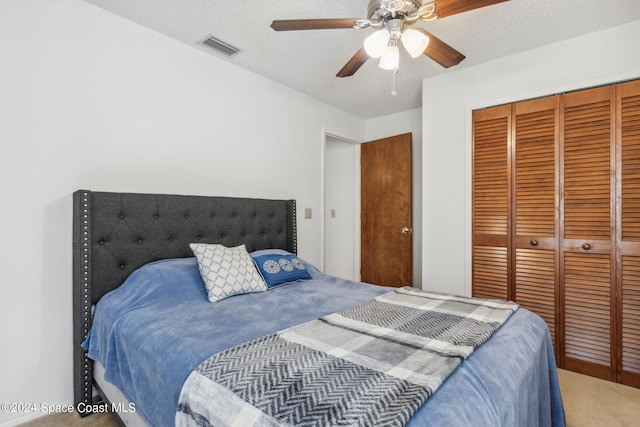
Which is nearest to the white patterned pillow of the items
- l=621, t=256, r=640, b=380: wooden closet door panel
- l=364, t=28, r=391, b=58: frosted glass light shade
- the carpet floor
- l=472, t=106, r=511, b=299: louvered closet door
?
the carpet floor

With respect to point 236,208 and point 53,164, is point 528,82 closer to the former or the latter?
point 236,208

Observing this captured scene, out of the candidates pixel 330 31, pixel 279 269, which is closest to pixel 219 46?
pixel 330 31

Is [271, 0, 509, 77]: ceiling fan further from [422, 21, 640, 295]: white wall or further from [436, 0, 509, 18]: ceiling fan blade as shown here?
[422, 21, 640, 295]: white wall

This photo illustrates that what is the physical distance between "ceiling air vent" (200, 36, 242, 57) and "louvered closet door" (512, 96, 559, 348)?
2328 mm

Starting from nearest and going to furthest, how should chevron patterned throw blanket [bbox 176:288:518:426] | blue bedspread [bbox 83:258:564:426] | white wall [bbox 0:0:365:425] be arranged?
1. chevron patterned throw blanket [bbox 176:288:518:426]
2. blue bedspread [bbox 83:258:564:426]
3. white wall [bbox 0:0:365:425]

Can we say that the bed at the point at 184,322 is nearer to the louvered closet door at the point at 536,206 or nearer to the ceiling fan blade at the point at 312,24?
the louvered closet door at the point at 536,206

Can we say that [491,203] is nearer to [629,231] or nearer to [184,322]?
[629,231]

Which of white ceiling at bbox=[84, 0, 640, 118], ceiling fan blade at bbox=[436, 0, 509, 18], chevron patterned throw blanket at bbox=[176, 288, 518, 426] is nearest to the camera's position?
chevron patterned throw blanket at bbox=[176, 288, 518, 426]

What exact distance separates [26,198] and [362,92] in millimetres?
2872

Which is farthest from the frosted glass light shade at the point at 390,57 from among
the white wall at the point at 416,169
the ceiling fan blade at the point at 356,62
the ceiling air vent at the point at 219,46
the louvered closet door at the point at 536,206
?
the white wall at the point at 416,169

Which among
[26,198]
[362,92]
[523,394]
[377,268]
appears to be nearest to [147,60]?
[26,198]

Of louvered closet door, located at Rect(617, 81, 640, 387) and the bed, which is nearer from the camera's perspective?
the bed

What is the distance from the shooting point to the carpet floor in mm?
1722

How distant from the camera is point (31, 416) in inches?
67.5
